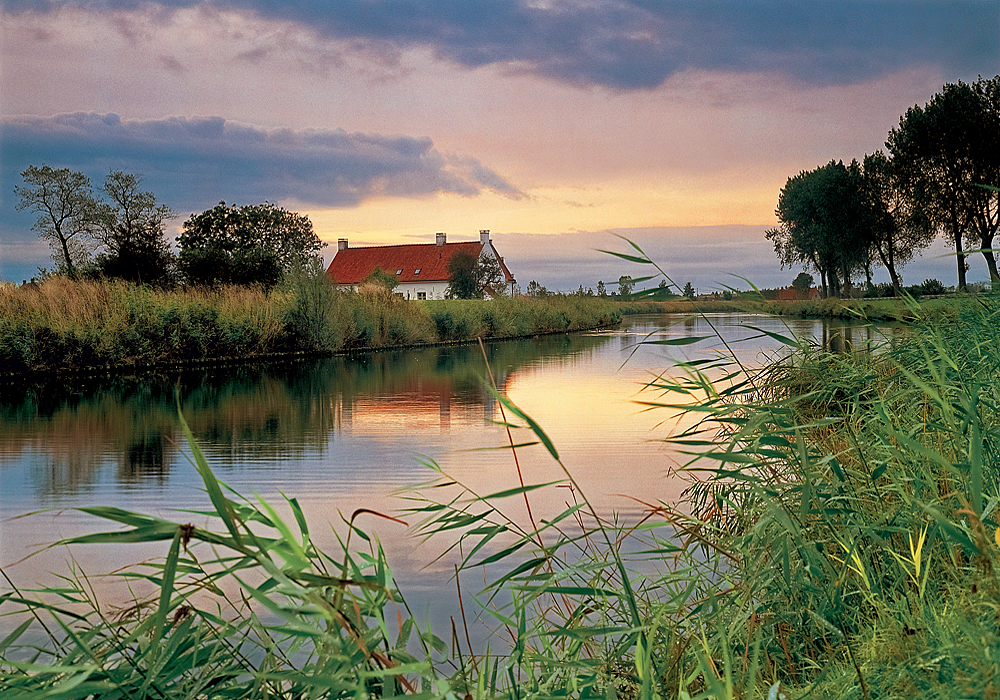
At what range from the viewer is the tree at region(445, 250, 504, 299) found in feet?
142

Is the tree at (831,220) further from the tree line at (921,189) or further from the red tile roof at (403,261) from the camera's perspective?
the red tile roof at (403,261)

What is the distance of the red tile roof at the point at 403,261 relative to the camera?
57.0m

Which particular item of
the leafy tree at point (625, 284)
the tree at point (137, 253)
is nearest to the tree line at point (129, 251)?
the tree at point (137, 253)

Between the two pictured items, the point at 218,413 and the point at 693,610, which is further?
the point at 218,413

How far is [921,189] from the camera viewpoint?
27672 mm

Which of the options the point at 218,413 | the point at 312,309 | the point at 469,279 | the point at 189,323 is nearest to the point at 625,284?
the point at 218,413

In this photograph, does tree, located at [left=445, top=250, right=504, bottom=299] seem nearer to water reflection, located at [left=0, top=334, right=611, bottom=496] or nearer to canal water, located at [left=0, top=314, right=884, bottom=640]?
water reflection, located at [left=0, top=334, right=611, bottom=496]

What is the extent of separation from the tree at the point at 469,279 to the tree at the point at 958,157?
21.2 m

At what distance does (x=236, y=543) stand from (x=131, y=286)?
659 inches

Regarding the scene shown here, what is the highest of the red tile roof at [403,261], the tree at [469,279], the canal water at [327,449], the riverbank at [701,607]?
the red tile roof at [403,261]

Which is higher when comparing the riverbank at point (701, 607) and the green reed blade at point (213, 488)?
the green reed blade at point (213, 488)

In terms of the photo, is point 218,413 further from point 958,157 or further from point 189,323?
point 958,157

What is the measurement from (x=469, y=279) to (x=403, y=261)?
645 inches

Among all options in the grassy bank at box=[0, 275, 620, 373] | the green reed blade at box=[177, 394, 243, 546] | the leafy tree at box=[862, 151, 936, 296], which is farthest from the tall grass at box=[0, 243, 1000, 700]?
the leafy tree at box=[862, 151, 936, 296]
